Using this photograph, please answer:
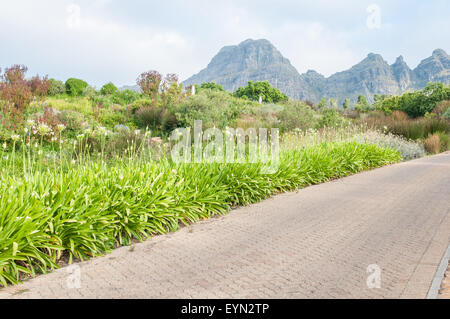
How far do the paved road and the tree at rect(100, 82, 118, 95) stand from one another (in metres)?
20.2

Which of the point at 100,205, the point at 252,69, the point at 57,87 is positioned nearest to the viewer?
the point at 100,205

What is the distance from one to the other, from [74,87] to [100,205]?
20.5m

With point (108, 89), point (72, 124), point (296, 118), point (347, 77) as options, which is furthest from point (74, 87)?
point (347, 77)

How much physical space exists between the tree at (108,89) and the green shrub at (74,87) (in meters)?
1.65

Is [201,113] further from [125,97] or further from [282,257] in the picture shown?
[125,97]

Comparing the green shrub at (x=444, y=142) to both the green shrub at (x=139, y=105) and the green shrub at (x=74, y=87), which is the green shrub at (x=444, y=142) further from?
the green shrub at (x=74, y=87)

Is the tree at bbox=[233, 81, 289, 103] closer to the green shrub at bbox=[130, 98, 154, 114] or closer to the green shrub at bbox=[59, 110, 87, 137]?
the green shrub at bbox=[130, 98, 154, 114]

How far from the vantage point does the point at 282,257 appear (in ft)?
12.6

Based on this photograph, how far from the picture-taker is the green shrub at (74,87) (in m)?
22.3

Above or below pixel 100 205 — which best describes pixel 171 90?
above

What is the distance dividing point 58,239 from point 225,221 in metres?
2.31
